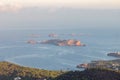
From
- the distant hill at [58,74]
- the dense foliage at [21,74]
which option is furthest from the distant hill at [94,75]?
the dense foliage at [21,74]

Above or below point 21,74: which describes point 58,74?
below

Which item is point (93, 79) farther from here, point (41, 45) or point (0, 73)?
point (41, 45)

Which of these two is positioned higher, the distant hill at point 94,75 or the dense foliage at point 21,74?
the distant hill at point 94,75

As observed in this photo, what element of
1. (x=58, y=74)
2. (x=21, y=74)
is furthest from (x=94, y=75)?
(x=58, y=74)

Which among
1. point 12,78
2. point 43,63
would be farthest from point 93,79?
point 43,63

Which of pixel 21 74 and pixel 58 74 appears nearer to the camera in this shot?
pixel 21 74

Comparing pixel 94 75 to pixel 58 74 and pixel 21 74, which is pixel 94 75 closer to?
pixel 21 74

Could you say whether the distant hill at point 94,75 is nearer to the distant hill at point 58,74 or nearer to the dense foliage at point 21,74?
the distant hill at point 58,74

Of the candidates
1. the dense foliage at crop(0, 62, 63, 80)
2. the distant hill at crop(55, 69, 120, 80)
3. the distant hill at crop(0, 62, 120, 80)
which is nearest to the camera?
the distant hill at crop(55, 69, 120, 80)

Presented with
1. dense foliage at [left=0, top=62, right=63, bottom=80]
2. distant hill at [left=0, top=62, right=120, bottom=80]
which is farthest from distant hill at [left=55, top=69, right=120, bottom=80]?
dense foliage at [left=0, top=62, right=63, bottom=80]

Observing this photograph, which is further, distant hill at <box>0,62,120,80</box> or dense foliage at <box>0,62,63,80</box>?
dense foliage at <box>0,62,63,80</box>

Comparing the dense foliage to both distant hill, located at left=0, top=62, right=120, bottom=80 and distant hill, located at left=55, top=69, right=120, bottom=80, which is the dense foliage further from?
distant hill, located at left=55, top=69, right=120, bottom=80
